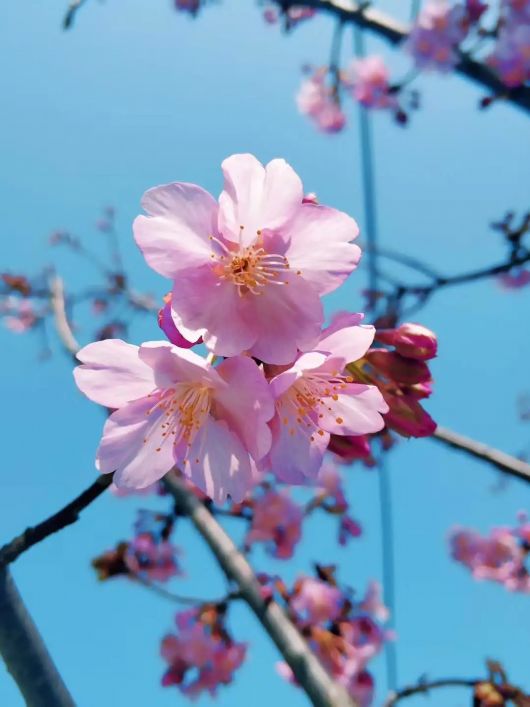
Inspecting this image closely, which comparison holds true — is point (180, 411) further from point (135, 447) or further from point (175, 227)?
point (175, 227)

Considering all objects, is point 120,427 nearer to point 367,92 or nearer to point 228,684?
point 228,684

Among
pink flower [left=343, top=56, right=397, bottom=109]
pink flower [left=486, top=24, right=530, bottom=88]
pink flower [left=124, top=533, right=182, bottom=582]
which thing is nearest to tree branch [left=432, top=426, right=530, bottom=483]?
pink flower [left=124, top=533, right=182, bottom=582]

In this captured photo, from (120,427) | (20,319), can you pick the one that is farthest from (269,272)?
(20,319)

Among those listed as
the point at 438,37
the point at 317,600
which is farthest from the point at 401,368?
the point at 438,37

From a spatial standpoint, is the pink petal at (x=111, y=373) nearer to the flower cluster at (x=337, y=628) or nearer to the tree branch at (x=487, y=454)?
the tree branch at (x=487, y=454)

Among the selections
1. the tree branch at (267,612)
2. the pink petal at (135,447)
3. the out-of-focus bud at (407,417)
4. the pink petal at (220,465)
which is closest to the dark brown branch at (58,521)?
the pink petal at (135,447)

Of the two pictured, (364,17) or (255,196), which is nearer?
(255,196)

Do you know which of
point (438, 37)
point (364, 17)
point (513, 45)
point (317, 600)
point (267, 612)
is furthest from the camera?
point (364, 17)
